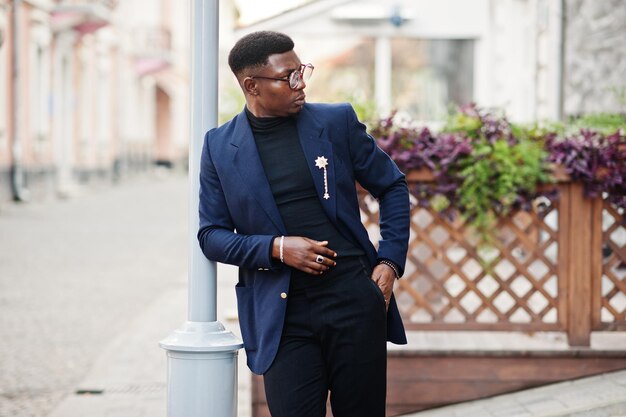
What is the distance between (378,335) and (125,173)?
1282 inches

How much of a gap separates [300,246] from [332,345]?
0.36 m

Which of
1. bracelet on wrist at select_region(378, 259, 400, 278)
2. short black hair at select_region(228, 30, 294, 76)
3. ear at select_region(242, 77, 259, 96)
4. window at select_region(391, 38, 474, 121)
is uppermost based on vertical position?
window at select_region(391, 38, 474, 121)

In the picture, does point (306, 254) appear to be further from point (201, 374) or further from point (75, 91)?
point (75, 91)

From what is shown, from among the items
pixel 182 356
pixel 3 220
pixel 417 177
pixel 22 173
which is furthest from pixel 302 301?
pixel 22 173

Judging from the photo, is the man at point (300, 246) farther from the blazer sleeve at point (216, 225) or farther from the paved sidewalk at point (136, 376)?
the paved sidewalk at point (136, 376)

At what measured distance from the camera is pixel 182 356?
3971 mm

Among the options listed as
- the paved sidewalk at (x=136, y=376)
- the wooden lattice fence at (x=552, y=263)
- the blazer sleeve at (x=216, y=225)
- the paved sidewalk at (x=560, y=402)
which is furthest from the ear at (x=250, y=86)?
the paved sidewalk at (x=136, y=376)

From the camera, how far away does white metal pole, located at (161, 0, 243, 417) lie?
155 inches

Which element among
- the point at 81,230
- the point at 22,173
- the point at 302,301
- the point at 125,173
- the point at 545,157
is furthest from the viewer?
the point at 125,173

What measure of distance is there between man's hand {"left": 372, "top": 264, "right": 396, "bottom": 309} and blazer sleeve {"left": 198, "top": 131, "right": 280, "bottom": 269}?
1.34ft

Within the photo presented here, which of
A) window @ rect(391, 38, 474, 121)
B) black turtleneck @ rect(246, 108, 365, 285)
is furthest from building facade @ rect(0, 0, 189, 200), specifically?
black turtleneck @ rect(246, 108, 365, 285)

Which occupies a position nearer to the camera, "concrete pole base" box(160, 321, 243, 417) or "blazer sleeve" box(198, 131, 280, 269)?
"blazer sleeve" box(198, 131, 280, 269)

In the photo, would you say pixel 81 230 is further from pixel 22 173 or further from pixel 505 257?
pixel 505 257

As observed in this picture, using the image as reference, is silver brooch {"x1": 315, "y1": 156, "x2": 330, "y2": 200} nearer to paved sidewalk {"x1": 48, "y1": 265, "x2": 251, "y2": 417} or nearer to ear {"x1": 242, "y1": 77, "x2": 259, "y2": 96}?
ear {"x1": 242, "y1": 77, "x2": 259, "y2": 96}
